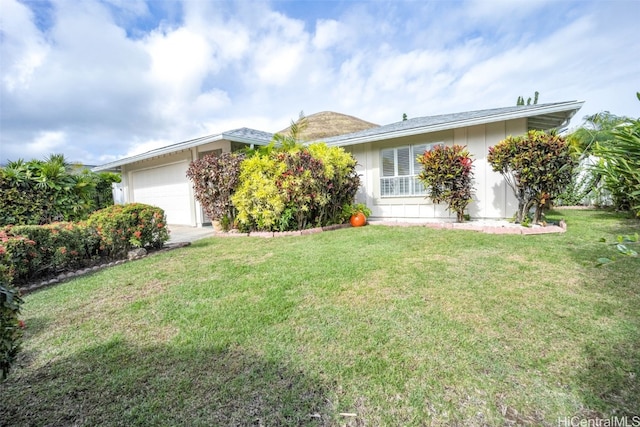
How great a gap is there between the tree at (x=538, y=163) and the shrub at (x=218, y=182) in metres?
7.09

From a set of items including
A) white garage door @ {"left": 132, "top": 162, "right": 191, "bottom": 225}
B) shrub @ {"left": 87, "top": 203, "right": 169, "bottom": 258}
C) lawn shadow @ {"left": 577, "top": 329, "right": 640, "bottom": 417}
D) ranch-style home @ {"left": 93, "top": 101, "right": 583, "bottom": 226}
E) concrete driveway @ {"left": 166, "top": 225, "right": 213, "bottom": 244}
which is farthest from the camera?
white garage door @ {"left": 132, "top": 162, "right": 191, "bottom": 225}

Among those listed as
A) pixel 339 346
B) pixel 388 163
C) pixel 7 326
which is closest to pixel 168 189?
pixel 388 163

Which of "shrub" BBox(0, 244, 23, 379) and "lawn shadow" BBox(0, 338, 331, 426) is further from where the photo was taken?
"lawn shadow" BBox(0, 338, 331, 426)

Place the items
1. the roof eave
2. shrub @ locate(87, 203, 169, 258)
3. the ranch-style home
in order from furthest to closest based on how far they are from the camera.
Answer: the roof eave → the ranch-style home → shrub @ locate(87, 203, 169, 258)

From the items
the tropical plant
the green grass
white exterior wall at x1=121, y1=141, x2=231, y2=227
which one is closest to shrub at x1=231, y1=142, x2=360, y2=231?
the green grass

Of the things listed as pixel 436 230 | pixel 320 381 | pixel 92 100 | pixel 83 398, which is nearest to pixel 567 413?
pixel 320 381

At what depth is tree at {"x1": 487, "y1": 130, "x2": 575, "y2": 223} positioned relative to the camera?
256 inches

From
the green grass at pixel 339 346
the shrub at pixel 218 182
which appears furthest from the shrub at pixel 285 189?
the green grass at pixel 339 346

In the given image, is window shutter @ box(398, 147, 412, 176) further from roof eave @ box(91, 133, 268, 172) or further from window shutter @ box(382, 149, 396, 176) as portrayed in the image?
roof eave @ box(91, 133, 268, 172)

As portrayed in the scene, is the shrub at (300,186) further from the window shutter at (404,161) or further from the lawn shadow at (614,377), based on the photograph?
the lawn shadow at (614,377)

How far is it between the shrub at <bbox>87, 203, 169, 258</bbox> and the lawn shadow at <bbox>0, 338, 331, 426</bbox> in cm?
373

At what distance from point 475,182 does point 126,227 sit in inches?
359

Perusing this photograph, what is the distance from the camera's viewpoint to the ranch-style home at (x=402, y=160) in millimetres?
8164

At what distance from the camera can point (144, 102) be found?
1708 cm
